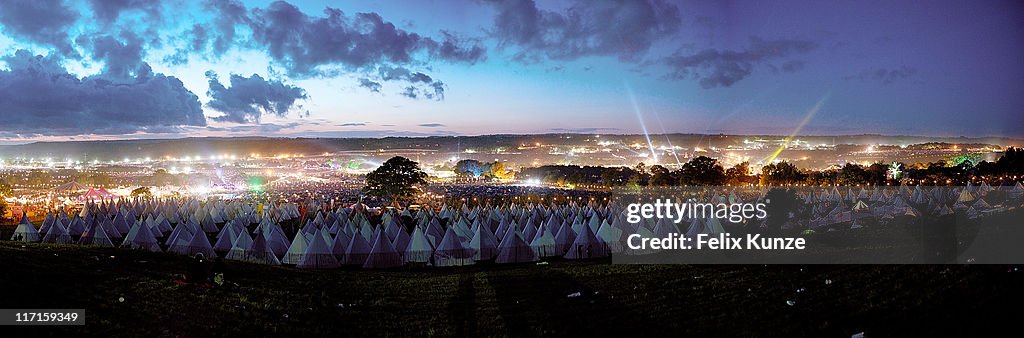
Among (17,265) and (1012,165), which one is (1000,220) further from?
(1012,165)

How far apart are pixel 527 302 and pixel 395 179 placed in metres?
41.7

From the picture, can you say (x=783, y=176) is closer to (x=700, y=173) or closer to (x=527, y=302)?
(x=700, y=173)

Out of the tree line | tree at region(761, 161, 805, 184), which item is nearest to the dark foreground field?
the tree line

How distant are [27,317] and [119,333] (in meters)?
1.29

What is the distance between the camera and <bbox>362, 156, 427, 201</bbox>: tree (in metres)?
51.2

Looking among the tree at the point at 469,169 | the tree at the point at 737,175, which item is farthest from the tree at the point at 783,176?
the tree at the point at 469,169

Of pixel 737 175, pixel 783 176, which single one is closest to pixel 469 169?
pixel 783 176

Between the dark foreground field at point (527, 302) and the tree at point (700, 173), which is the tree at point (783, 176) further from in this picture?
the dark foreground field at point (527, 302)

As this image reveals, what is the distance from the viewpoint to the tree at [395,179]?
51156 mm

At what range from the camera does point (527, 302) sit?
36.0 feet

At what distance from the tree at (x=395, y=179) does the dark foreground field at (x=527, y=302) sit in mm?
37728
